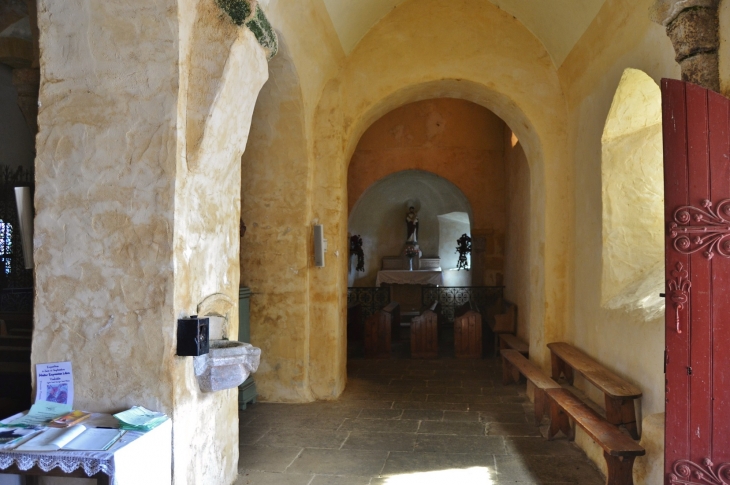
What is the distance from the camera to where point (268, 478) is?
4.10 m

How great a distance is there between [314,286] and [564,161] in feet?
10.1

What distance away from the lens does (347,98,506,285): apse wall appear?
34.4 ft

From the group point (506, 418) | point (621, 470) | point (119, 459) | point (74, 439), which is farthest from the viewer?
point (506, 418)

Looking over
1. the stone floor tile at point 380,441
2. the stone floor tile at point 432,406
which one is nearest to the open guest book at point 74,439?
the stone floor tile at point 380,441

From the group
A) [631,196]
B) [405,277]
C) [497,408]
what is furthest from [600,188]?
[405,277]

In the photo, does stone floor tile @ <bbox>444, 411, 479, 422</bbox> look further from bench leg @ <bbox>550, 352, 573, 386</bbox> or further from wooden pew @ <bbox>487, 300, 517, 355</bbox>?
wooden pew @ <bbox>487, 300, 517, 355</bbox>

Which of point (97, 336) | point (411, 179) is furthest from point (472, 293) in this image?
point (97, 336)

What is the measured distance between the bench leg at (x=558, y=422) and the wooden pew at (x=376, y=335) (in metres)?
3.86

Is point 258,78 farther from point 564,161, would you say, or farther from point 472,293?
point 472,293

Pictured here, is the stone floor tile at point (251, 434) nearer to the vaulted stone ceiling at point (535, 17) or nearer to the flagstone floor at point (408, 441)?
the flagstone floor at point (408, 441)

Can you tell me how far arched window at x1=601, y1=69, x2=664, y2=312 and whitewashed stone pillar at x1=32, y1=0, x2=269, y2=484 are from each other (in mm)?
3538

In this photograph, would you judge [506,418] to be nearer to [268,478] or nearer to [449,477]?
[449,477]

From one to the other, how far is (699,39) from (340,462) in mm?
3747

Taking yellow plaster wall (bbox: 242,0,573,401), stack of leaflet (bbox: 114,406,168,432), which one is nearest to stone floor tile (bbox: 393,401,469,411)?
yellow plaster wall (bbox: 242,0,573,401)
